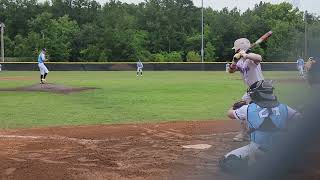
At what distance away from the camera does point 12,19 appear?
83750 millimetres

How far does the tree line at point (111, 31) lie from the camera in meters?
71.2

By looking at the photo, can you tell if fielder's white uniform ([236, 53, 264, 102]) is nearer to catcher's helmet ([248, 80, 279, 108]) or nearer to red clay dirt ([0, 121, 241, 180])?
red clay dirt ([0, 121, 241, 180])

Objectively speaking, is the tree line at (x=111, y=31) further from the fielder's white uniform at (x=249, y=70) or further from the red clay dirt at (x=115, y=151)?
the fielder's white uniform at (x=249, y=70)

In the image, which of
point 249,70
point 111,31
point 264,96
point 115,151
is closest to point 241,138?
point 249,70

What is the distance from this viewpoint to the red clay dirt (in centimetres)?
534

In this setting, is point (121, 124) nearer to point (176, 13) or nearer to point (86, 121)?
point (86, 121)

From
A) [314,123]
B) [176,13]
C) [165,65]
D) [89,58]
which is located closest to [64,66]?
[165,65]

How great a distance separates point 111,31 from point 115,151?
66.9 meters

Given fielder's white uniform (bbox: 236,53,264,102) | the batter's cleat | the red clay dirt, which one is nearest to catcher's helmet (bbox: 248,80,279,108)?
the red clay dirt

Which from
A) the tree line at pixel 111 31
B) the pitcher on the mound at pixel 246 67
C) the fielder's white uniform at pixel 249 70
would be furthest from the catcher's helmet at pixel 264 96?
the tree line at pixel 111 31

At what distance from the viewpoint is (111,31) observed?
72.6 metres

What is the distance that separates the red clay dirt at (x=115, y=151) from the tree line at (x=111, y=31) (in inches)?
2072

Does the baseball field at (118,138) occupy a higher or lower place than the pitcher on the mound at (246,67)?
lower

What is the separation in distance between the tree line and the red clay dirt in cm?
5262
